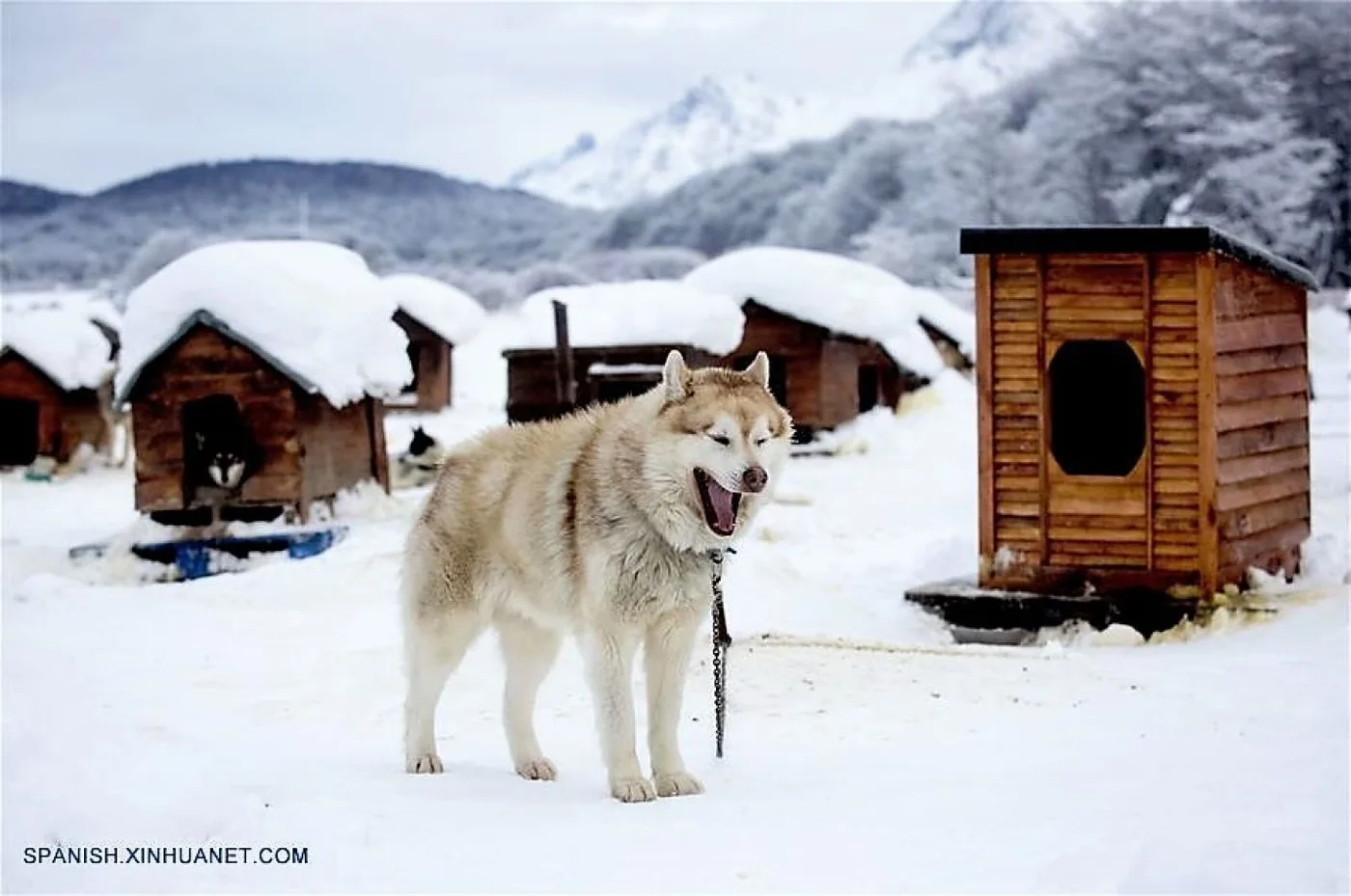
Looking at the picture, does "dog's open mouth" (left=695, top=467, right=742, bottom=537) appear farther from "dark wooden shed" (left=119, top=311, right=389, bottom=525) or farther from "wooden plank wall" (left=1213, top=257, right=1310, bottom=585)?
"dark wooden shed" (left=119, top=311, right=389, bottom=525)

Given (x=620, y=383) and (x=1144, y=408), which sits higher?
(x=620, y=383)

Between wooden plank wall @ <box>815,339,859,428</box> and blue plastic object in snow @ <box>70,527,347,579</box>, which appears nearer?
blue plastic object in snow @ <box>70,527,347,579</box>

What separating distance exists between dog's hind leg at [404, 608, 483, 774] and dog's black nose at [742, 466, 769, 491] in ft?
4.25

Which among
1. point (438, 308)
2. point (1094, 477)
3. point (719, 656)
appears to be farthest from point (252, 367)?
point (438, 308)

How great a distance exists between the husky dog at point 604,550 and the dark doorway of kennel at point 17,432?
18170 millimetres

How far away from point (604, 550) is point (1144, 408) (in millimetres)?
6052

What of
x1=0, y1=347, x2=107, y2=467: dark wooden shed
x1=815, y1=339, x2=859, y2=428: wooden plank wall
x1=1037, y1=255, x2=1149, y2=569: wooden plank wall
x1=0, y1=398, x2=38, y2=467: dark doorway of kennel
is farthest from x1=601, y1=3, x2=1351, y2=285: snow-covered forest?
x1=1037, y1=255, x2=1149, y2=569: wooden plank wall

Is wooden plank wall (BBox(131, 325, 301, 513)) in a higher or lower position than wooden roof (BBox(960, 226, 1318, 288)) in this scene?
lower

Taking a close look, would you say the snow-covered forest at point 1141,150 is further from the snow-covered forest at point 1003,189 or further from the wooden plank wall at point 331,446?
the wooden plank wall at point 331,446

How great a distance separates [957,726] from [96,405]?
18490 mm

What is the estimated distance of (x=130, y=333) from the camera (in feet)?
47.5

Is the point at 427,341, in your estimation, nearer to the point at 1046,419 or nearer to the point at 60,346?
the point at 60,346

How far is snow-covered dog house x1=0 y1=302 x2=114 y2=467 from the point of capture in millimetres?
21734

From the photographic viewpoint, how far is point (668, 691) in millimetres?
5469
